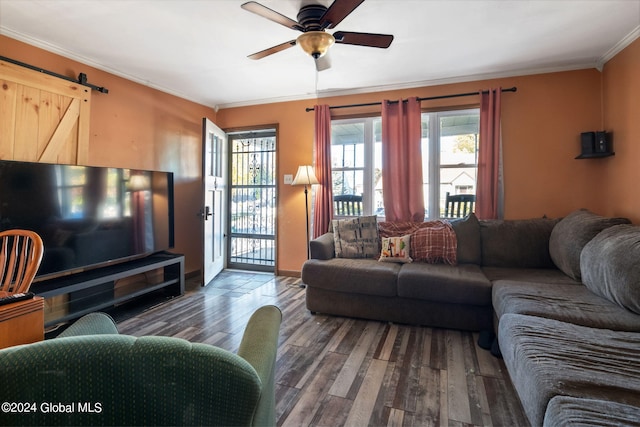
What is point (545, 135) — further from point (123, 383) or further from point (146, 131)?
point (146, 131)

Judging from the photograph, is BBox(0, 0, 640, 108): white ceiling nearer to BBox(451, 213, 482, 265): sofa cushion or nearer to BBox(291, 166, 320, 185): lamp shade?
BBox(291, 166, 320, 185): lamp shade

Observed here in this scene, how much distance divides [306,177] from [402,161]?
1.18 m

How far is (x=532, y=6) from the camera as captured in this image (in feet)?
7.33

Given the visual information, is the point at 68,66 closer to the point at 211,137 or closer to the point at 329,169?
the point at 211,137

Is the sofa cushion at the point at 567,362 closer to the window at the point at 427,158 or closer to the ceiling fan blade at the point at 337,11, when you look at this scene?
the ceiling fan blade at the point at 337,11

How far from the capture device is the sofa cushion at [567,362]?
1.14m

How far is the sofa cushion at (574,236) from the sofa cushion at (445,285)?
0.65 m

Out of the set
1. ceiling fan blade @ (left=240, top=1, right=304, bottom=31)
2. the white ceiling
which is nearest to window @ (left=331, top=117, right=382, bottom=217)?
the white ceiling

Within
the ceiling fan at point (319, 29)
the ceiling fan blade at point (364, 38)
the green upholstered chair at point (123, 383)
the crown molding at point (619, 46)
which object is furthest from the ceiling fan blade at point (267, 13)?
the crown molding at point (619, 46)

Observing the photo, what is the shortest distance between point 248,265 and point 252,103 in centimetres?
245

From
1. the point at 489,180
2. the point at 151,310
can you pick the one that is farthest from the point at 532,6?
the point at 151,310

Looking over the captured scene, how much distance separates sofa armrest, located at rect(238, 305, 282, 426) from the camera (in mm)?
907

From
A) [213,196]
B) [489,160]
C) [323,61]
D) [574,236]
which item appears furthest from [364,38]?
[213,196]

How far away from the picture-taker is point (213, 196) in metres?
4.23
